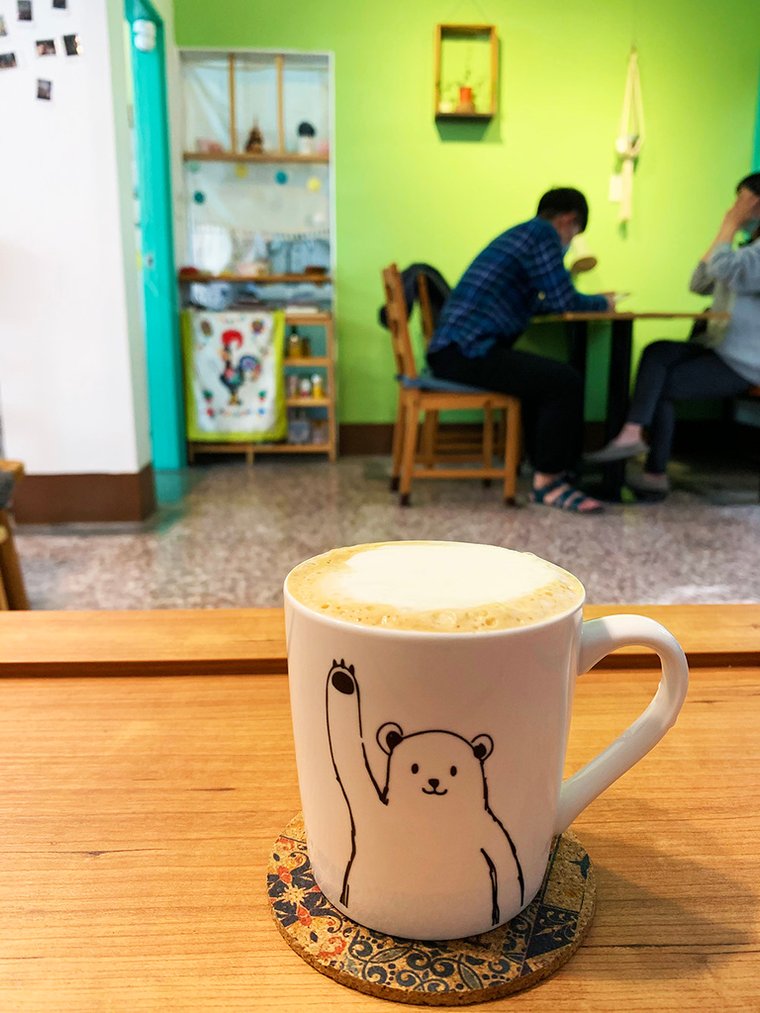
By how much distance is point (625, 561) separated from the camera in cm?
212

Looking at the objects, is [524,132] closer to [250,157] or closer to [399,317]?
[250,157]

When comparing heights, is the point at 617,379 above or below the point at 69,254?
below

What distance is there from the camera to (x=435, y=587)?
0.80ft

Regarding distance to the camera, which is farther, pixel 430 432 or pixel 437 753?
pixel 430 432

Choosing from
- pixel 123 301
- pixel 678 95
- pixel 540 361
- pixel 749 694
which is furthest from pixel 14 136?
pixel 678 95

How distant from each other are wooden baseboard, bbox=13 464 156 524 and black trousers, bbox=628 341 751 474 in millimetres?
1763

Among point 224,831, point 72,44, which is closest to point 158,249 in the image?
point 72,44

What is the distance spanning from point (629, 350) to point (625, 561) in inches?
37.9

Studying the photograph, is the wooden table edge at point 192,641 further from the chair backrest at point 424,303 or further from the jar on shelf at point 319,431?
the jar on shelf at point 319,431

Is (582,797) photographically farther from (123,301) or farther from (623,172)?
(623,172)

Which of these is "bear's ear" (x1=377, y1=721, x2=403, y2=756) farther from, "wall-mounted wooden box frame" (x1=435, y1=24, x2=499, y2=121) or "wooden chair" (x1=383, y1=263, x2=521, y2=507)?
"wall-mounted wooden box frame" (x1=435, y1=24, x2=499, y2=121)

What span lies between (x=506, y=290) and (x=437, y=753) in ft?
8.73

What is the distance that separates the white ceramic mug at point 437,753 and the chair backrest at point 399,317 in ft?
8.44

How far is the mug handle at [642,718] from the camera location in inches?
9.9
